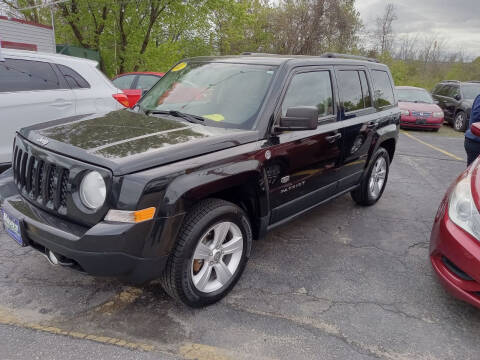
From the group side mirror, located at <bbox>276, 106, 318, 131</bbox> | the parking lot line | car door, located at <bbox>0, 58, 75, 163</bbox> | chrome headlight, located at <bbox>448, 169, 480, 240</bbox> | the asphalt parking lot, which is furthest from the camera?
the parking lot line

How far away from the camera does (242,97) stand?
319cm

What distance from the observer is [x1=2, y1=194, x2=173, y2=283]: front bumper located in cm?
216

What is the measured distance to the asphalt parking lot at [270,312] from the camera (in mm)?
2381

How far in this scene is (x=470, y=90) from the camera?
45.8 ft

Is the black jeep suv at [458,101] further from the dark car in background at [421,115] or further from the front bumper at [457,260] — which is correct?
the front bumper at [457,260]

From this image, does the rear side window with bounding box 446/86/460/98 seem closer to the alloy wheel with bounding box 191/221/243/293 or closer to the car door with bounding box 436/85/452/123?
the car door with bounding box 436/85/452/123

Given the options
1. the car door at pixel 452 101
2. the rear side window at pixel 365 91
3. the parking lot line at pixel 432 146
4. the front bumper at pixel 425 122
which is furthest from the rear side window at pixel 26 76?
the car door at pixel 452 101

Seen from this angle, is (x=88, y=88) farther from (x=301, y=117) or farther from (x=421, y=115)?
(x=421, y=115)

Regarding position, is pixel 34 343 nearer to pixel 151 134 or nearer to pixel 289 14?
pixel 151 134

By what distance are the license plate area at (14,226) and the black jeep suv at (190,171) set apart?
0.02 m

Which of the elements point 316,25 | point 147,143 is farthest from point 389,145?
point 316,25

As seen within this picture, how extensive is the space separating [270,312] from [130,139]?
1.55m

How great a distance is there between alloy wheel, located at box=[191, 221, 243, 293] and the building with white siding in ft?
47.6

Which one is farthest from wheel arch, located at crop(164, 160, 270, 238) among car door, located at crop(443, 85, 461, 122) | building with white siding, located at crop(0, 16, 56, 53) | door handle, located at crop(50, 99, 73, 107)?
building with white siding, located at crop(0, 16, 56, 53)
